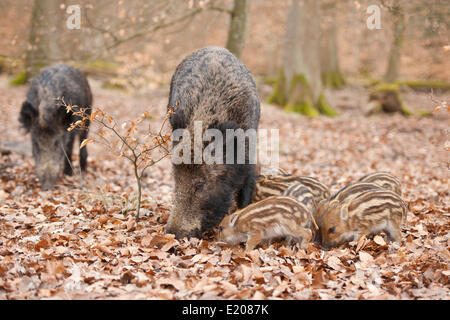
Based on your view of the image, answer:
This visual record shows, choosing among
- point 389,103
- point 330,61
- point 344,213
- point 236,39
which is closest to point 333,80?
point 330,61

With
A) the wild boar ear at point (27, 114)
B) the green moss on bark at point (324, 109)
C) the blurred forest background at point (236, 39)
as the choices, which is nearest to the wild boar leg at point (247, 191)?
the blurred forest background at point (236, 39)

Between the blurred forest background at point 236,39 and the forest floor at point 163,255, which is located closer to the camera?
the forest floor at point 163,255

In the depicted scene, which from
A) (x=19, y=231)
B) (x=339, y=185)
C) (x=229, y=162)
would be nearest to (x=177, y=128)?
(x=229, y=162)

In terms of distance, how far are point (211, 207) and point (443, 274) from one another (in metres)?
2.49

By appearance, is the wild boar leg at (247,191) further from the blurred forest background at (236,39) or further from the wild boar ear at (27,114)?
the wild boar ear at (27,114)

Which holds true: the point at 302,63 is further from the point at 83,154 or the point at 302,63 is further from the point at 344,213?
the point at 344,213

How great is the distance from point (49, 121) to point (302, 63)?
11223 millimetres

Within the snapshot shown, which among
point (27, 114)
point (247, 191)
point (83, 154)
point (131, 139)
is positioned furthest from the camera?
point (83, 154)

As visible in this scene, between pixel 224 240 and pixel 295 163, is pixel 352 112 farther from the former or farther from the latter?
pixel 224 240

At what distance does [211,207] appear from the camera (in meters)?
5.12

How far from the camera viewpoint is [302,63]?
16.4 m

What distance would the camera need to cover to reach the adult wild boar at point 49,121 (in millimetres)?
7273

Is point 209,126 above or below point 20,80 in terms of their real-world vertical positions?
below

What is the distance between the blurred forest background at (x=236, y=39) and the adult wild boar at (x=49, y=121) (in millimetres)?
1658
